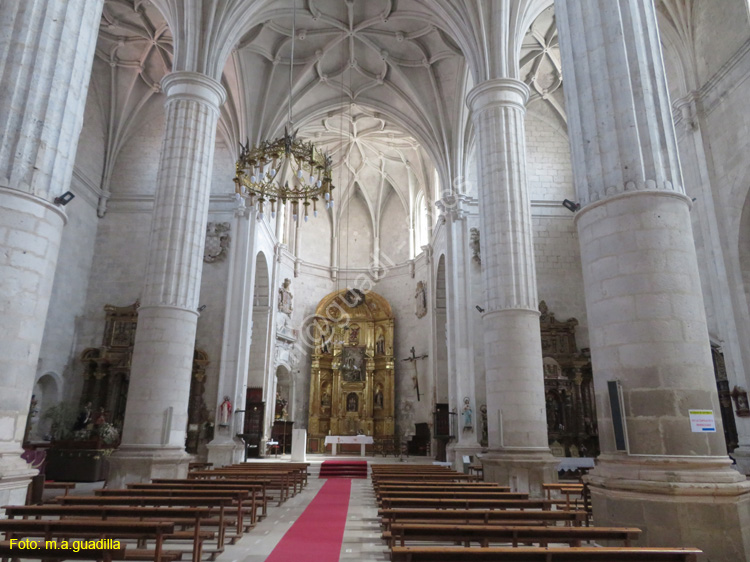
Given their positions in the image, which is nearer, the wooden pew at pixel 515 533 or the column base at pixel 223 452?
the wooden pew at pixel 515 533

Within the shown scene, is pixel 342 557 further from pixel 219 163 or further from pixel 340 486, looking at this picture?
pixel 219 163

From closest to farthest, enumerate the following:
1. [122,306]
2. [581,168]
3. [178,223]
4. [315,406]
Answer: [581,168] → [178,223] → [122,306] → [315,406]

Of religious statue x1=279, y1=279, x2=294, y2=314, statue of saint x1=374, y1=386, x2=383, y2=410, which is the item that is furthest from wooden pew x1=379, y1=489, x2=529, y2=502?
statue of saint x1=374, y1=386, x2=383, y2=410

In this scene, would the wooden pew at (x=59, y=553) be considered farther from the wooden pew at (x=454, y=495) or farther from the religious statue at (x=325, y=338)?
the religious statue at (x=325, y=338)

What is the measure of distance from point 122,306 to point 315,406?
427 inches

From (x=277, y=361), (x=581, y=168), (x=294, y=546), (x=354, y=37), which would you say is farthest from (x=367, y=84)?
(x=294, y=546)

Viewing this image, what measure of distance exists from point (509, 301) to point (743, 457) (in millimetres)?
6595

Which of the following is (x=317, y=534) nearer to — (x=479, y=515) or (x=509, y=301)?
(x=479, y=515)

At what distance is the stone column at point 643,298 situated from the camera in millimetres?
4930

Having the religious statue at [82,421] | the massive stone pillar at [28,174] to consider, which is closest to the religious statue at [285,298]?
the religious statue at [82,421]

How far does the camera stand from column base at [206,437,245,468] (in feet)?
57.2

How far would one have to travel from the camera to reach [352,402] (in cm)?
2691

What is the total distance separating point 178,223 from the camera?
37.0 feet

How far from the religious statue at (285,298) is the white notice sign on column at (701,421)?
21.2 meters
